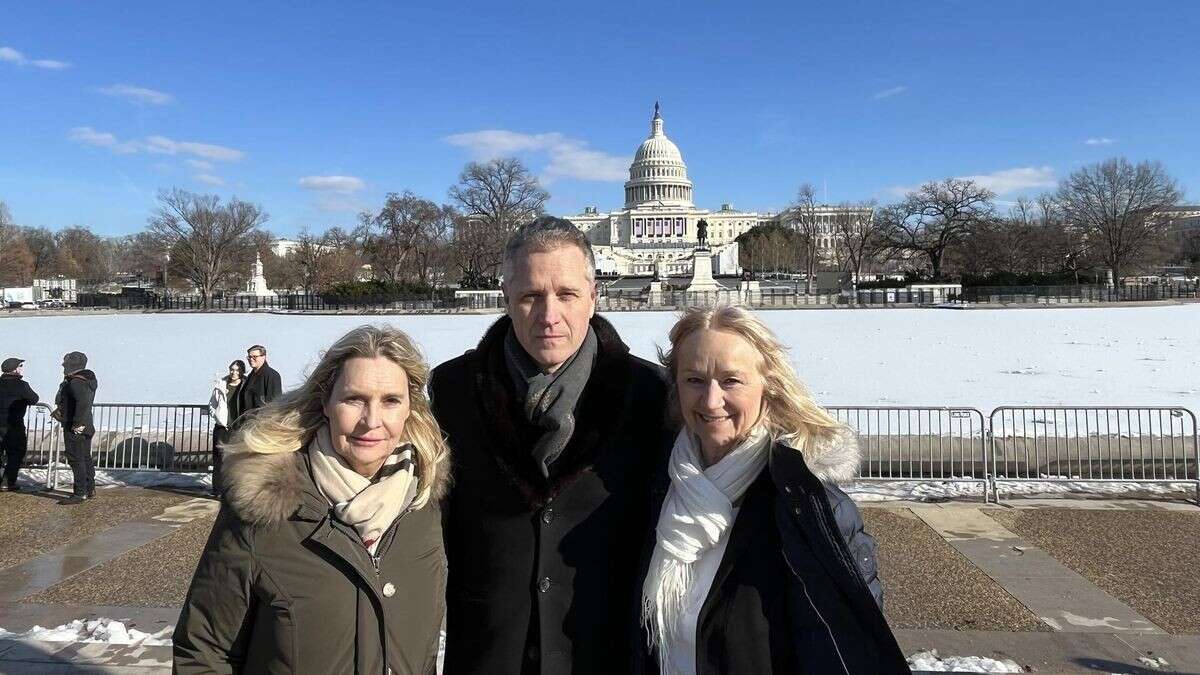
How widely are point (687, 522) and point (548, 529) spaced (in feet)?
1.51

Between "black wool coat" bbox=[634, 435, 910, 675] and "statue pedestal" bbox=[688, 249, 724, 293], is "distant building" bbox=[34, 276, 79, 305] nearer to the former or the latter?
"statue pedestal" bbox=[688, 249, 724, 293]

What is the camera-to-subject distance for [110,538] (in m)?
7.46

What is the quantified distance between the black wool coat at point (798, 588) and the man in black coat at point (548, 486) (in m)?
0.32

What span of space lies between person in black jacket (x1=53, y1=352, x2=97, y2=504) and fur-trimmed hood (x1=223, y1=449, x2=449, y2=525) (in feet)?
25.9

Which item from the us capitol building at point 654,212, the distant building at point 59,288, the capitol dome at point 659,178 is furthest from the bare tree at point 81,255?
the capitol dome at point 659,178

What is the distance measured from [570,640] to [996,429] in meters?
10.5

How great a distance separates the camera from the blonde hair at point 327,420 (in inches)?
93.9

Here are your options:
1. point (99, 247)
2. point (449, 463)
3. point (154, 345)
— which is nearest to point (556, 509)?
point (449, 463)

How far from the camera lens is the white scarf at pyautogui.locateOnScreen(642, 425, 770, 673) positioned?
7.28 ft

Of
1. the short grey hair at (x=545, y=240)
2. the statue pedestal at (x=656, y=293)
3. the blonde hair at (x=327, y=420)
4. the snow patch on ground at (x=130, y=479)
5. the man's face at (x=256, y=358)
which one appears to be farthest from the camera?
the statue pedestal at (x=656, y=293)

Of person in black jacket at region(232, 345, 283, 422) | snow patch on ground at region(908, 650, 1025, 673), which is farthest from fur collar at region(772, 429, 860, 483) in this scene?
person in black jacket at region(232, 345, 283, 422)

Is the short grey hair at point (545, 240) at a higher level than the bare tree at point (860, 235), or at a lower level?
lower

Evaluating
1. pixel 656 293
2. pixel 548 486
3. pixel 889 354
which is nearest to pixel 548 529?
pixel 548 486

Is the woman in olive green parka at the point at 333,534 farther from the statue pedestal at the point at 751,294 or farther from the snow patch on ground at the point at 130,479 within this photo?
the statue pedestal at the point at 751,294
